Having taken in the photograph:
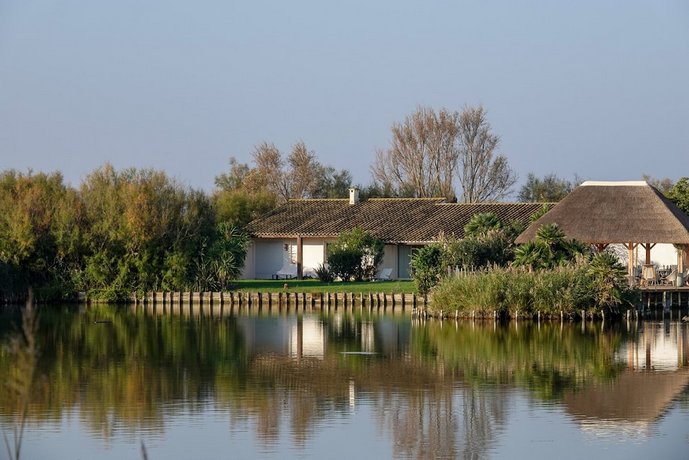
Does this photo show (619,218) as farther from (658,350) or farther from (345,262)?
(658,350)

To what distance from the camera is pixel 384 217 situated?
61.8 metres

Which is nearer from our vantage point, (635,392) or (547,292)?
(635,392)

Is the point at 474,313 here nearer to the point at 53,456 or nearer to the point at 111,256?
the point at 111,256

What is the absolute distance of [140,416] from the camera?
20.8 m

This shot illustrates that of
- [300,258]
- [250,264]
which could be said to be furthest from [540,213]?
[250,264]

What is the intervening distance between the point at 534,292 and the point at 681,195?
958 inches

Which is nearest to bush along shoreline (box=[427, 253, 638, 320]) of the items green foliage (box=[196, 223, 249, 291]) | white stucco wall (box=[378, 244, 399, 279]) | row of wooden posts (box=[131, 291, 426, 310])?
row of wooden posts (box=[131, 291, 426, 310])

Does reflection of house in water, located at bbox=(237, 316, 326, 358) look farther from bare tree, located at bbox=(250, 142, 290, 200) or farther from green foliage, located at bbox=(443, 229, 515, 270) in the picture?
bare tree, located at bbox=(250, 142, 290, 200)

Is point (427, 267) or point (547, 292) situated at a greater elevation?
point (427, 267)

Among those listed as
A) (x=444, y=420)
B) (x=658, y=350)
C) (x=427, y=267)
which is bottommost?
(x=444, y=420)

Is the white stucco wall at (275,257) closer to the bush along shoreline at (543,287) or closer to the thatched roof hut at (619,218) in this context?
the thatched roof hut at (619,218)

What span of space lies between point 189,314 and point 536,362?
18.9 meters

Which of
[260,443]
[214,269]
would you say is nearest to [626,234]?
[214,269]

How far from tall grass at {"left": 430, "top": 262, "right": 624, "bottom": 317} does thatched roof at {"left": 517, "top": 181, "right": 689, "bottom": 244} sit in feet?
32.0
